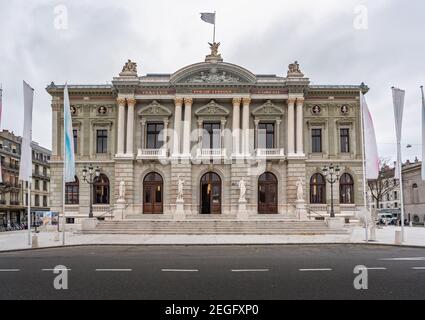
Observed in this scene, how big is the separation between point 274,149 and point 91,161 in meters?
17.1

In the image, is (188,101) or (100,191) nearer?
(188,101)

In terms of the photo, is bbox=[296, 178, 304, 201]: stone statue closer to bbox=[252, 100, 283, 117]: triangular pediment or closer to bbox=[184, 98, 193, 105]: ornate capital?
bbox=[252, 100, 283, 117]: triangular pediment

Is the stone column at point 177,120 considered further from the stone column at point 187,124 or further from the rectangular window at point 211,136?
the rectangular window at point 211,136

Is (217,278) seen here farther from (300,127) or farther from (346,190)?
(346,190)

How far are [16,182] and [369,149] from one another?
62.3m

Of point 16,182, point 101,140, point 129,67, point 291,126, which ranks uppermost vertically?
point 129,67

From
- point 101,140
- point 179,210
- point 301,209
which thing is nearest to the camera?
point 179,210

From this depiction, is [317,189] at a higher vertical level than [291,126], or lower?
lower

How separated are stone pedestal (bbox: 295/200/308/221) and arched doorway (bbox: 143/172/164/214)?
12138mm

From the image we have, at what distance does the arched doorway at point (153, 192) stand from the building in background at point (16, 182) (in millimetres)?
26975

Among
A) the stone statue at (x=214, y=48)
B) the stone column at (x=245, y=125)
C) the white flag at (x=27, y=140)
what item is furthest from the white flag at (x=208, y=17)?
the white flag at (x=27, y=140)

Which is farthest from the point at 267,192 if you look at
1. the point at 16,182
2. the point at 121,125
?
the point at 16,182

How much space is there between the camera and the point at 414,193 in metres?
66.4
